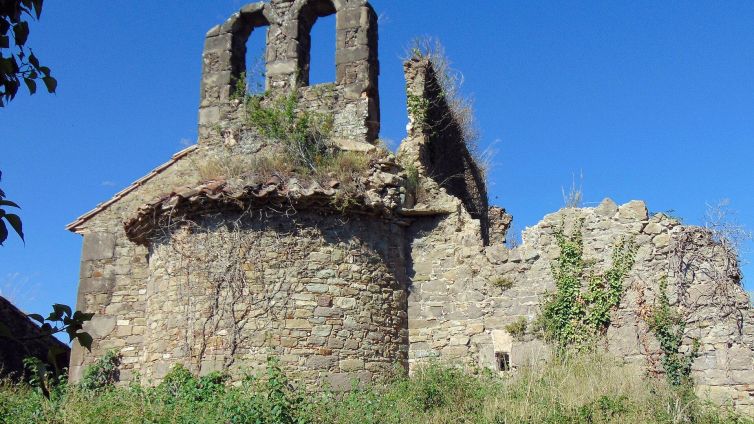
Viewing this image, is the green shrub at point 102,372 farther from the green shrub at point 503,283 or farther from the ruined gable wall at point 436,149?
the green shrub at point 503,283

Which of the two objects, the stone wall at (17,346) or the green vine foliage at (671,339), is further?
the stone wall at (17,346)

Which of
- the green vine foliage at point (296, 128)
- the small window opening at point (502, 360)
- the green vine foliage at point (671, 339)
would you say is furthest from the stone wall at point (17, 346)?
the green vine foliage at point (671, 339)

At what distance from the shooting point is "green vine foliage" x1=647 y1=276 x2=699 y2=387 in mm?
9617

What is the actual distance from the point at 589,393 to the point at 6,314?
10823 millimetres

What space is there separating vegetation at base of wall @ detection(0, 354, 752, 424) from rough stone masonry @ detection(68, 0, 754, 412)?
1.15 feet

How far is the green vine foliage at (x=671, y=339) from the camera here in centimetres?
962

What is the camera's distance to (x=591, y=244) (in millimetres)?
10680

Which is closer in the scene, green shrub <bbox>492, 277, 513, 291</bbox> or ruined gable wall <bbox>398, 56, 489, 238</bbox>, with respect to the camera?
green shrub <bbox>492, 277, 513, 291</bbox>

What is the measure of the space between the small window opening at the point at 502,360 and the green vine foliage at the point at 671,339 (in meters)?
1.89

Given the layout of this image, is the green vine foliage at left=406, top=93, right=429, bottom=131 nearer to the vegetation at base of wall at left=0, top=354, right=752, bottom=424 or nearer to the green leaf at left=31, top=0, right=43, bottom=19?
the vegetation at base of wall at left=0, top=354, right=752, bottom=424

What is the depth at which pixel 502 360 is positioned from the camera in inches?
425

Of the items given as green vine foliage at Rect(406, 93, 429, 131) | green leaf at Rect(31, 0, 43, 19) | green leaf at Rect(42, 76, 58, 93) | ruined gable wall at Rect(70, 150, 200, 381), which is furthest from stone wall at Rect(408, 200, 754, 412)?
green leaf at Rect(31, 0, 43, 19)

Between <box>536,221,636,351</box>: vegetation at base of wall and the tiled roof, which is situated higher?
the tiled roof

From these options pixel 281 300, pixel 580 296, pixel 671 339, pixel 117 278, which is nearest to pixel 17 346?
pixel 117 278
